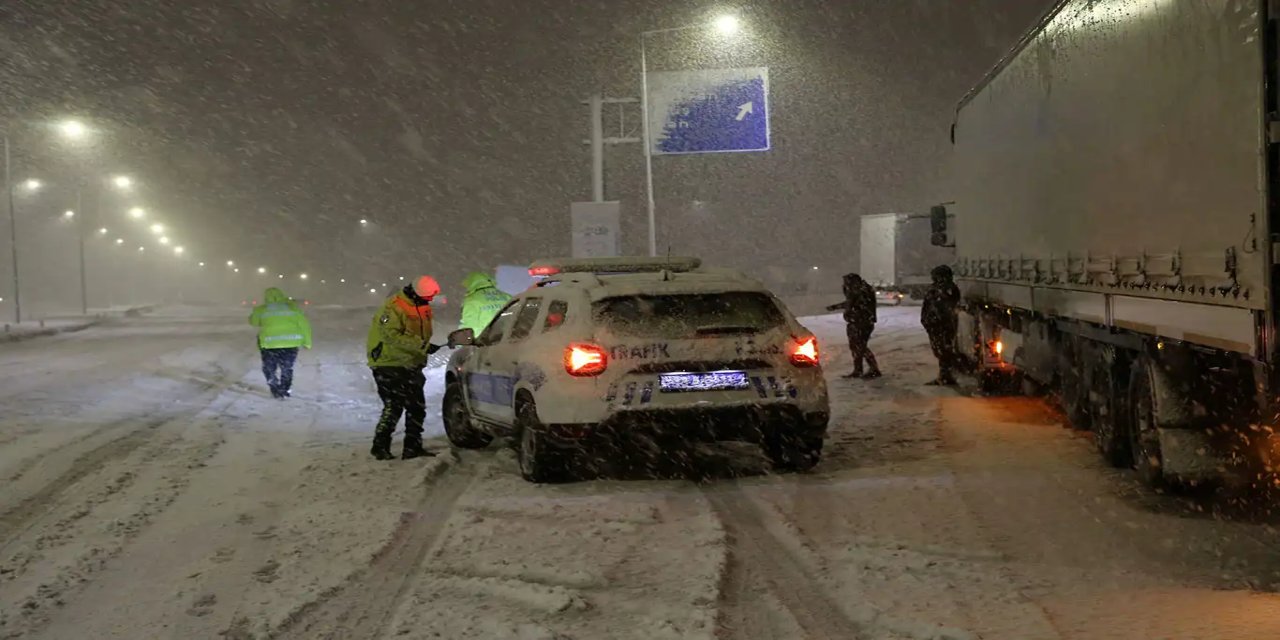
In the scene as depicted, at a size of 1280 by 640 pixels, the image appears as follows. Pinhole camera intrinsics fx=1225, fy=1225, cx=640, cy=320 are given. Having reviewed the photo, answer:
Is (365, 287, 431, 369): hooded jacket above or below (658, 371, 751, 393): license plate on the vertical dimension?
above

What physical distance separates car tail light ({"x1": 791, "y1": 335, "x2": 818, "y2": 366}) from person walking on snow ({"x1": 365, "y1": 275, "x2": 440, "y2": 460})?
317 cm

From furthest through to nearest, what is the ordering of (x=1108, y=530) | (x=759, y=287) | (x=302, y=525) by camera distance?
(x=759, y=287) → (x=302, y=525) → (x=1108, y=530)

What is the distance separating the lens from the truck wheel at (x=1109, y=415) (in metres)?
8.69

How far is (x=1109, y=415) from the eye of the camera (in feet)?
28.9

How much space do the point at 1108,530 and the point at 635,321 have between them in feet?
10.9

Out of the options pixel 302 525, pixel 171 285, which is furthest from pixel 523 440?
pixel 171 285

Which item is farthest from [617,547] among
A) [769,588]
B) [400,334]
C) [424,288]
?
[424,288]

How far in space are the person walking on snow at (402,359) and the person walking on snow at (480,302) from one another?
19.9ft

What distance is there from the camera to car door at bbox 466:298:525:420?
31.6 ft

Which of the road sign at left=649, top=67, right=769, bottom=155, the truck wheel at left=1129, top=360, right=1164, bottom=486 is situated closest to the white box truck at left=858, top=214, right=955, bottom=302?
the road sign at left=649, top=67, right=769, bottom=155

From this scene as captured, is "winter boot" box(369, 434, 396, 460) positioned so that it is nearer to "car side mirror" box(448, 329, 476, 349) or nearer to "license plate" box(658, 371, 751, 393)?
"car side mirror" box(448, 329, 476, 349)

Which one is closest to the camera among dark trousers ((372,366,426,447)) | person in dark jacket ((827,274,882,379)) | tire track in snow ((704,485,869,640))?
tire track in snow ((704,485,869,640))

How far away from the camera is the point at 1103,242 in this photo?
8.63 m

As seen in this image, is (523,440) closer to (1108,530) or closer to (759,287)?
(759,287)
